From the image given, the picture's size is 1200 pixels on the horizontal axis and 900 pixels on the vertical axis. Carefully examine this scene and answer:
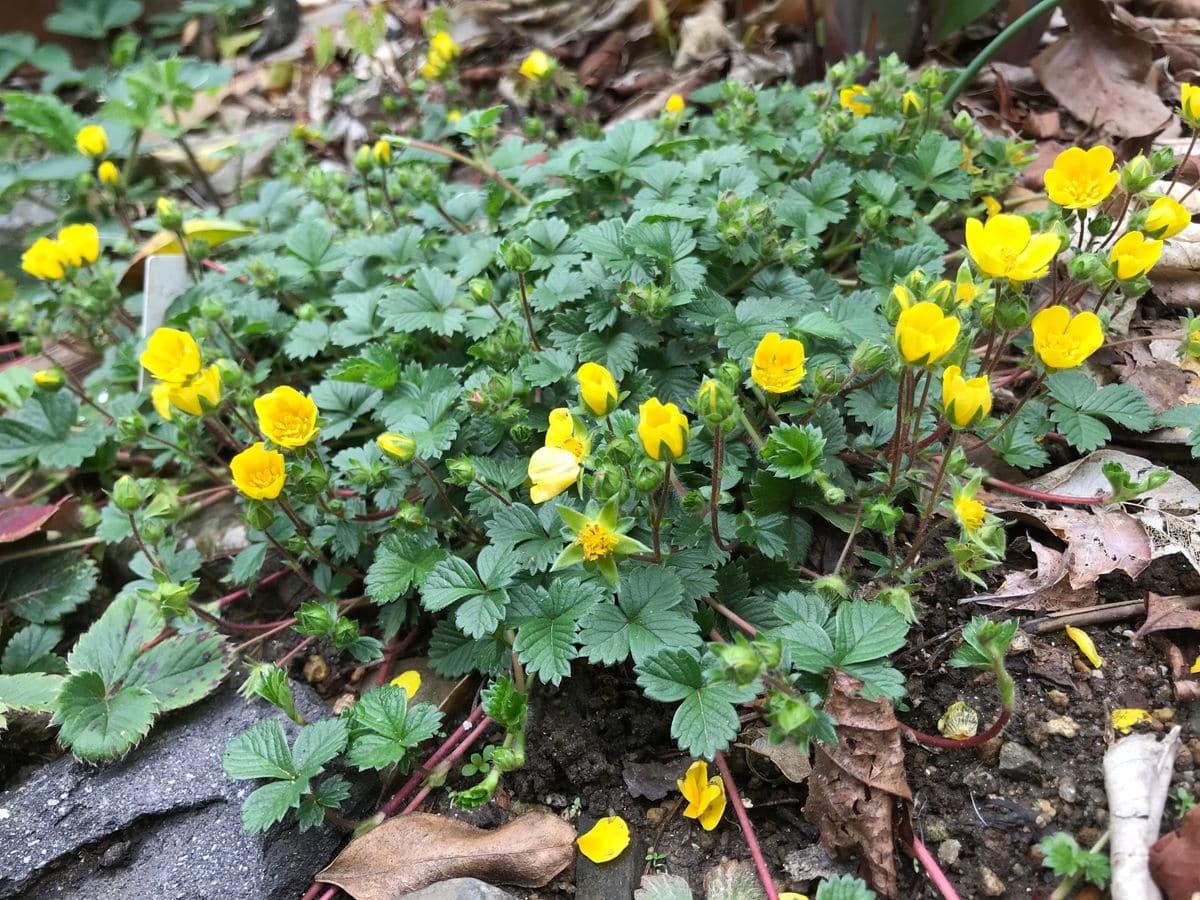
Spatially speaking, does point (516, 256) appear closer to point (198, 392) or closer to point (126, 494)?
point (198, 392)

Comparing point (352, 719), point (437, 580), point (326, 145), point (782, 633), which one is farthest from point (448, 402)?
point (326, 145)

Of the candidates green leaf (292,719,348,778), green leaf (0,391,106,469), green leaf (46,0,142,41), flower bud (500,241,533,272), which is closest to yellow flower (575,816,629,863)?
green leaf (292,719,348,778)

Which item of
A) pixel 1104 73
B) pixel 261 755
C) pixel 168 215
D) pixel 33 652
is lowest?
Answer: pixel 33 652

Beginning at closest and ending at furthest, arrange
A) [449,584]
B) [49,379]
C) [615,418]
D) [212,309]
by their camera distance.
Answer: [615,418] < [449,584] < [212,309] < [49,379]

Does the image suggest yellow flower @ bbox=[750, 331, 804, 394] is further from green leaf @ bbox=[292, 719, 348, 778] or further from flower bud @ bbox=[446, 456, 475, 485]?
green leaf @ bbox=[292, 719, 348, 778]

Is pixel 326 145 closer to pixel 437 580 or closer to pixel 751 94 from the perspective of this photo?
pixel 751 94

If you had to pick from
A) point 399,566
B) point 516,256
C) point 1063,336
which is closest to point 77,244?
point 516,256

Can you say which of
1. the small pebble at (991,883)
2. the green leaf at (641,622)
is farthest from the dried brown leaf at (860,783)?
the green leaf at (641,622)
